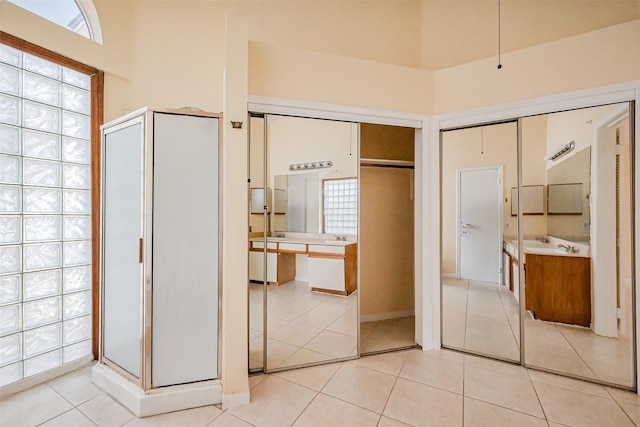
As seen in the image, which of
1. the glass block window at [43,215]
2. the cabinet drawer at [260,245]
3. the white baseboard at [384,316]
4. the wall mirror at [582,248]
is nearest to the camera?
the glass block window at [43,215]

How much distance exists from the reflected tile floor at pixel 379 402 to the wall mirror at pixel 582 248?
0.89 feet

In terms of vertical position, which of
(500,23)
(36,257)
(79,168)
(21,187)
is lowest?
(36,257)

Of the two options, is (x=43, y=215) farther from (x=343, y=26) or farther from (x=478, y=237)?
(x=478, y=237)

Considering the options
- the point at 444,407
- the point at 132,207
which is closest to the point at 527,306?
the point at 444,407

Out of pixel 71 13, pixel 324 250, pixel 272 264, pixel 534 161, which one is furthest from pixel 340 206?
pixel 71 13

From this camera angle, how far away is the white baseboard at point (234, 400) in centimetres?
205

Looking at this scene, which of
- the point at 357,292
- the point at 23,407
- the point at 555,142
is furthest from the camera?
the point at 357,292

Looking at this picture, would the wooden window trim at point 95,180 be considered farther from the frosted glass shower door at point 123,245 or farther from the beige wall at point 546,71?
the beige wall at point 546,71

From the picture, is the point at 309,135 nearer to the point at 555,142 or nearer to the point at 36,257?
the point at 555,142

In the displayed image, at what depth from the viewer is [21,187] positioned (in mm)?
2291

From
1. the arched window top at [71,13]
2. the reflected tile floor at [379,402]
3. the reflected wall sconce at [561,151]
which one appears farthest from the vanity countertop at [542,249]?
the arched window top at [71,13]

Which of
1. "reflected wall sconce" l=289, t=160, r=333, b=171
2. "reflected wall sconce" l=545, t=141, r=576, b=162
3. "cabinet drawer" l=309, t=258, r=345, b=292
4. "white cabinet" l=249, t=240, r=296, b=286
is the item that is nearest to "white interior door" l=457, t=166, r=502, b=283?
"reflected wall sconce" l=545, t=141, r=576, b=162

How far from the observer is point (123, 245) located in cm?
221

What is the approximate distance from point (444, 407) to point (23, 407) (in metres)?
3.12
